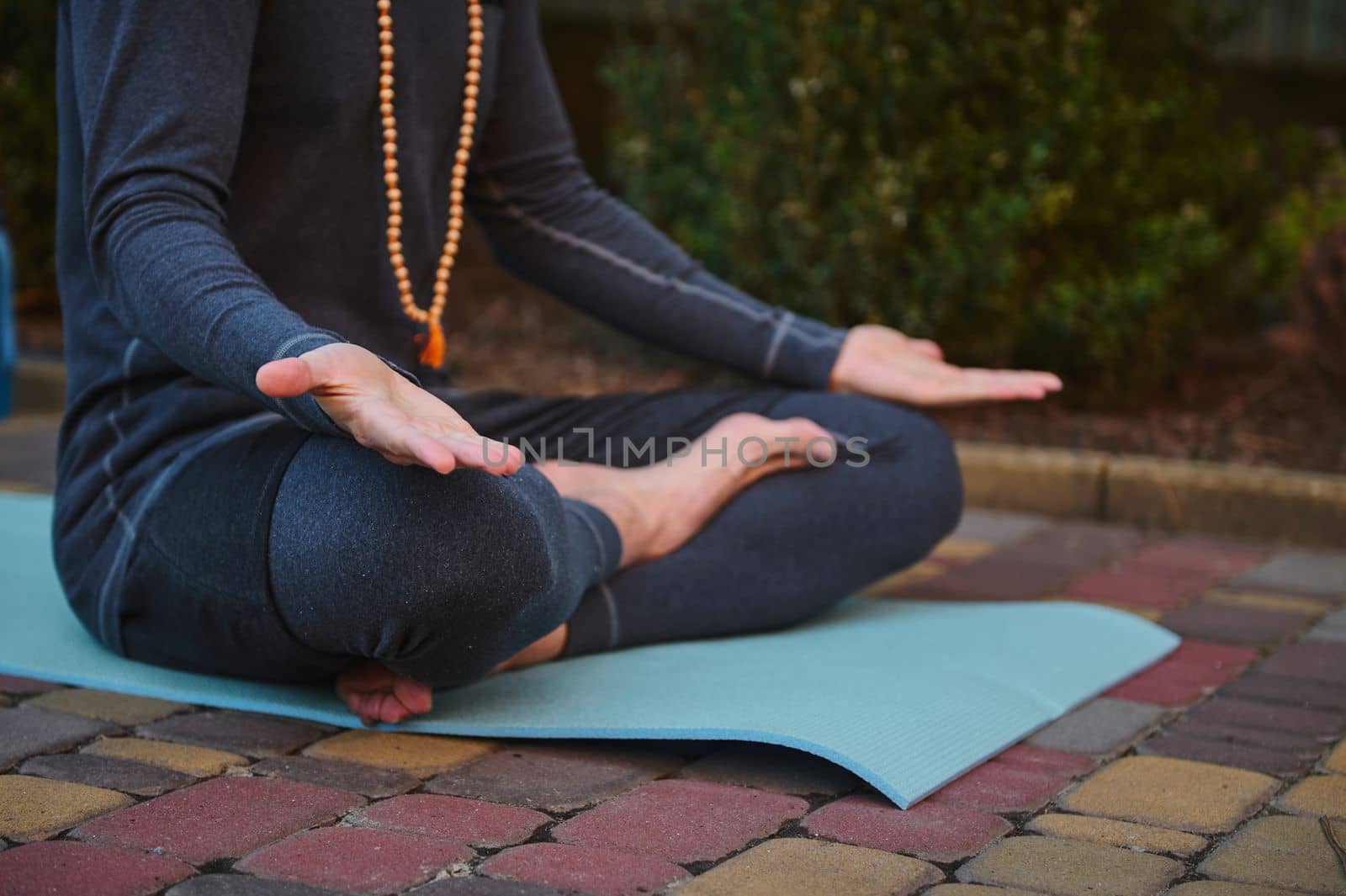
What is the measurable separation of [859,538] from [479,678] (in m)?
0.66

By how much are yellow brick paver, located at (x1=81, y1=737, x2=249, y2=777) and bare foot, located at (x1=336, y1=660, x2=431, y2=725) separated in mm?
172

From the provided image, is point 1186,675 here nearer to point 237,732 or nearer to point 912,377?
point 912,377

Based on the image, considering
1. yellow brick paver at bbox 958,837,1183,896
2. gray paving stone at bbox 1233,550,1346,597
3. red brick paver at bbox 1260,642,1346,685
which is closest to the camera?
yellow brick paver at bbox 958,837,1183,896

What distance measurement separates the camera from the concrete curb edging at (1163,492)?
3393 mm

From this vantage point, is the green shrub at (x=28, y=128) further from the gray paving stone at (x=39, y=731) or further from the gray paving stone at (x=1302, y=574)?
the gray paving stone at (x=1302, y=574)

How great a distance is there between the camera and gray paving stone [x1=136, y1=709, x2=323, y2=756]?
6.32 feet

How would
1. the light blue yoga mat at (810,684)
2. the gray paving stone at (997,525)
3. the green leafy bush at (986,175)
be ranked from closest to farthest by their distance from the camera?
the light blue yoga mat at (810,684) < the gray paving stone at (997,525) < the green leafy bush at (986,175)

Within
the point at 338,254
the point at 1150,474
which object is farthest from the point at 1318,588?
the point at 338,254

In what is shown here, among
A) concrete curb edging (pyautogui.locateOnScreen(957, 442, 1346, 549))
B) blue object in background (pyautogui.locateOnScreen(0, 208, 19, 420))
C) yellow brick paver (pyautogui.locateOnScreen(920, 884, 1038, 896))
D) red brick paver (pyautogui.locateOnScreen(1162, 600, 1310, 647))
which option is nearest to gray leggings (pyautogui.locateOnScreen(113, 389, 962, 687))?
red brick paver (pyautogui.locateOnScreen(1162, 600, 1310, 647))

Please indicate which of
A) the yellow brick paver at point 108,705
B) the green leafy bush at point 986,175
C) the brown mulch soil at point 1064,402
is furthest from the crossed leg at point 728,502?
the green leafy bush at point 986,175

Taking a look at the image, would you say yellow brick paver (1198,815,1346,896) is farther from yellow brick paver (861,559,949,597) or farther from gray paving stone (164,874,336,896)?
yellow brick paver (861,559,949,597)

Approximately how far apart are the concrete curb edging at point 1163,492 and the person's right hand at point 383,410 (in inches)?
90.0

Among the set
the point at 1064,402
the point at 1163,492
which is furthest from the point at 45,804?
the point at 1064,402

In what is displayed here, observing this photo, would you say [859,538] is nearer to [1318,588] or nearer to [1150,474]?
[1318,588]
